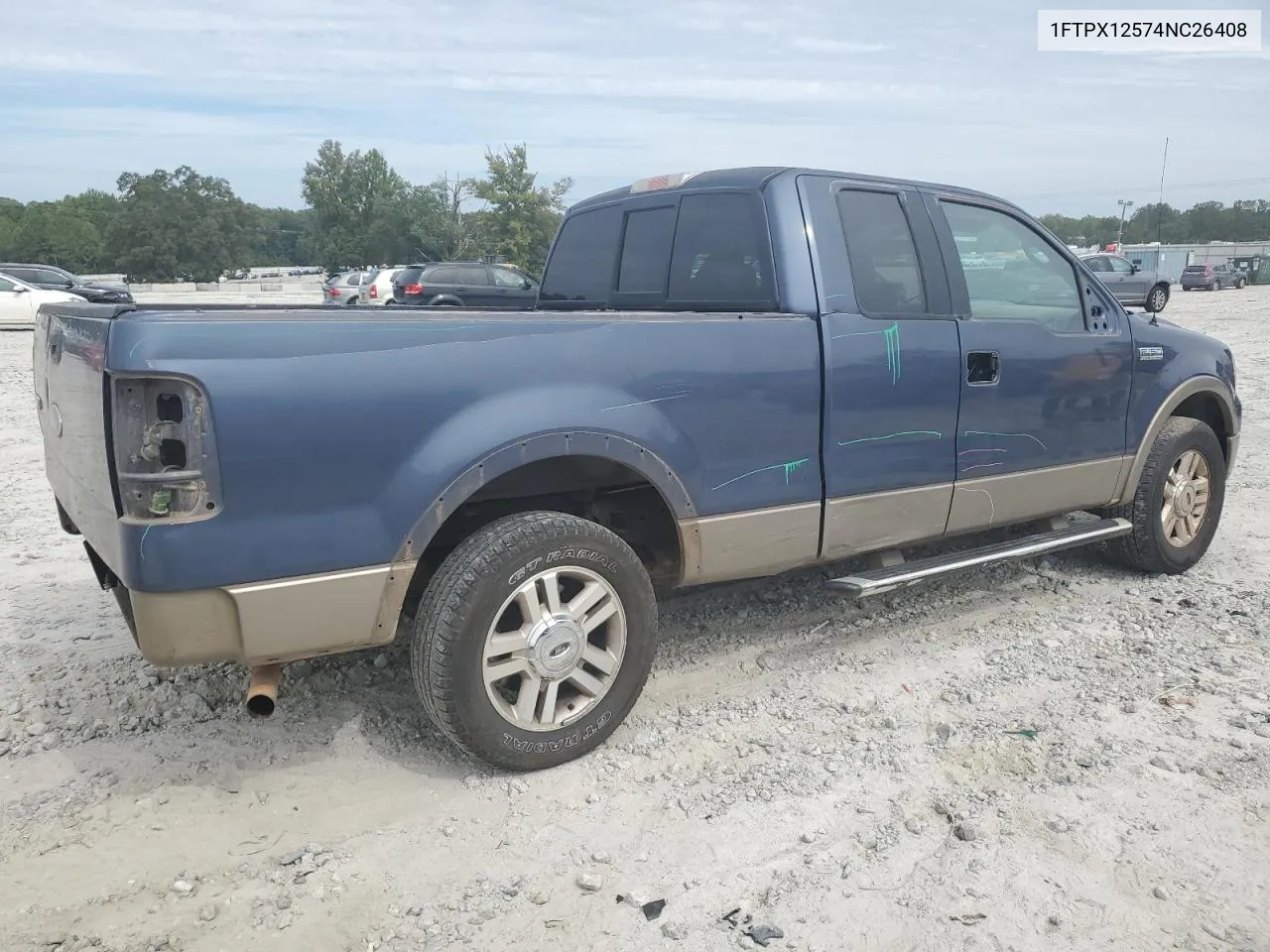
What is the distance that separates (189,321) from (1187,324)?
2402 centimetres

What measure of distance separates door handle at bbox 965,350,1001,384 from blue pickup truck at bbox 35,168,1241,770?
0.02m

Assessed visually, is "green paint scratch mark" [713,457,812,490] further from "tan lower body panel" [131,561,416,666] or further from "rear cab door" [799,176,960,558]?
"tan lower body panel" [131,561,416,666]

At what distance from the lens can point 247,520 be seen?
269 centimetres

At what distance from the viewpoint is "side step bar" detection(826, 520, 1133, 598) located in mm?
3947

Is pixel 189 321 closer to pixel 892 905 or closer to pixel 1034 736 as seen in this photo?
pixel 892 905

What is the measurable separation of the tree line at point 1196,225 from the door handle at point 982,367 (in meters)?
102

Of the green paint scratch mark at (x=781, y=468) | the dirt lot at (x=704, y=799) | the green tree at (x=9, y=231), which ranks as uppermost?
the green tree at (x=9, y=231)

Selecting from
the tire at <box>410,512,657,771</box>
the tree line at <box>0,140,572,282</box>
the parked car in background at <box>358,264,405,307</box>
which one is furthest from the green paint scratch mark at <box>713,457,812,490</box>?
the tree line at <box>0,140,572,282</box>

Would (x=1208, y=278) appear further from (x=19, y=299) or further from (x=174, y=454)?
(x=174, y=454)

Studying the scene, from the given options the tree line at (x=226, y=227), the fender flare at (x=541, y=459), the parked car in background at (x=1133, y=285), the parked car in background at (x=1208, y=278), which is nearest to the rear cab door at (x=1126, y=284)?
the parked car in background at (x=1133, y=285)

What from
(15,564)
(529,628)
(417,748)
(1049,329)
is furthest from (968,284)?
(15,564)

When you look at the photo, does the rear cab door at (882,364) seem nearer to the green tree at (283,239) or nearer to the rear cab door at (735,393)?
the rear cab door at (735,393)

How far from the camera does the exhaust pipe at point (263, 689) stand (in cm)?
297

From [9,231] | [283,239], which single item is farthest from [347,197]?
[283,239]
